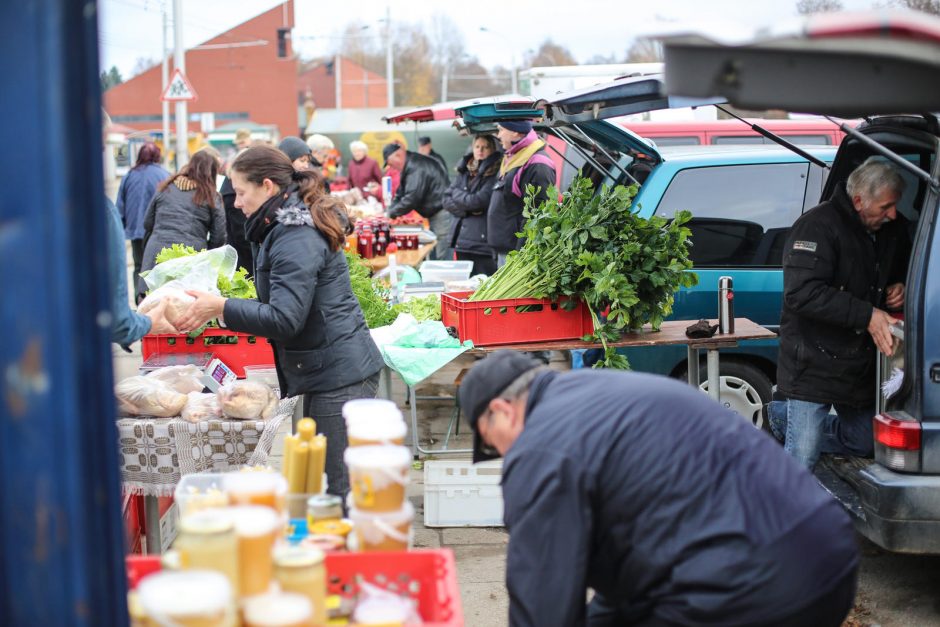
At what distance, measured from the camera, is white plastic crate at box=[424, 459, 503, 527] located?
5.84m

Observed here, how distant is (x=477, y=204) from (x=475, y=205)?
0.08ft

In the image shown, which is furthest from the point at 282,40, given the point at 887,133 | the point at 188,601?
the point at 188,601

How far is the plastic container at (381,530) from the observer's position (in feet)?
8.37

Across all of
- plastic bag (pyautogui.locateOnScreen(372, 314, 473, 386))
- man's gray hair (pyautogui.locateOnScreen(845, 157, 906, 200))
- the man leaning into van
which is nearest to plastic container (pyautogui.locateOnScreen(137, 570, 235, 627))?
the man leaning into van

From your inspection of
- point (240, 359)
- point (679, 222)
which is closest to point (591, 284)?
point (679, 222)

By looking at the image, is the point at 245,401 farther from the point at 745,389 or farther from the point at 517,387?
the point at 745,389

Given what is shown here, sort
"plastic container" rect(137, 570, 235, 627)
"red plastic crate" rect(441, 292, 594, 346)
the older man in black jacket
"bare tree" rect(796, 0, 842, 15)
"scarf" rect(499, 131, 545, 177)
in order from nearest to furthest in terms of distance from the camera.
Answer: "plastic container" rect(137, 570, 235, 627) < "red plastic crate" rect(441, 292, 594, 346) < "bare tree" rect(796, 0, 842, 15) < "scarf" rect(499, 131, 545, 177) < the older man in black jacket

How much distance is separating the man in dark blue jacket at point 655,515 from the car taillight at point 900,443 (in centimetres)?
178

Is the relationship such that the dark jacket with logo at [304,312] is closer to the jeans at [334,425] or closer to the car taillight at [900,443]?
the jeans at [334,425]

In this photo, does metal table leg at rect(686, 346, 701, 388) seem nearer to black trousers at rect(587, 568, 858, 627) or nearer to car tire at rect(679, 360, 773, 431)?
car tire at rect(679, 360, 773, 431)

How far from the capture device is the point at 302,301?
4090 millimetres

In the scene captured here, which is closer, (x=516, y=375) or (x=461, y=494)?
(x=516, y=375)

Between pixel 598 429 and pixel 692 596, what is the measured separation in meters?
0.47

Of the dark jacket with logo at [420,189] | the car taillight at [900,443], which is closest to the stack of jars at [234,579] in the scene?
the car taillight at [900,443]
